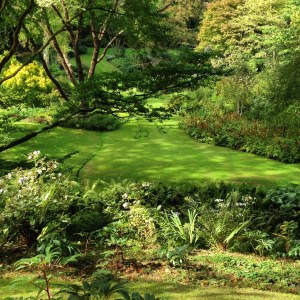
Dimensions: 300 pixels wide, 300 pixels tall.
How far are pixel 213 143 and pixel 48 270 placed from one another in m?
10.8

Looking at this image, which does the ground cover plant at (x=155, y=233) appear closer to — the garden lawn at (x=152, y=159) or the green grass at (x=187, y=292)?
the green grass at (x=187, y=292)

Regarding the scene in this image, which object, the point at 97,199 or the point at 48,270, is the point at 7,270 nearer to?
the point at 48,270

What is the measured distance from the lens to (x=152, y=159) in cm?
1201

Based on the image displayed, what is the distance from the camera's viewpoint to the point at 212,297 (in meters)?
4.02

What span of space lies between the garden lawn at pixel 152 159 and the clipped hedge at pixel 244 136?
42 centimetres

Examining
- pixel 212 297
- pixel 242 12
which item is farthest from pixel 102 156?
pixel 242 12

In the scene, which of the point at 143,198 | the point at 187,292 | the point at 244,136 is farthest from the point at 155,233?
the point at 244,136

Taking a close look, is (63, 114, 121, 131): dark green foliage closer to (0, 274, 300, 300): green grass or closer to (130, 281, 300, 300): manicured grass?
(0, 274, 300, 300): green grass

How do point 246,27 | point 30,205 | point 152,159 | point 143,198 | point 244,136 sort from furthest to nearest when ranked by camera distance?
point 246,27, point 244,136, point 152,159, point 143,198, point 30,205

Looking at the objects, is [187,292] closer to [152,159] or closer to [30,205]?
[30,205]

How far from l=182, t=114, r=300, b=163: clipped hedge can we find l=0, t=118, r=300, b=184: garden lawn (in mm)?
422

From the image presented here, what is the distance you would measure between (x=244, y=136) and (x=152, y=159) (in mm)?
4183

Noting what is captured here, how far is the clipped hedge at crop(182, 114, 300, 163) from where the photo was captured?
42.5 feet

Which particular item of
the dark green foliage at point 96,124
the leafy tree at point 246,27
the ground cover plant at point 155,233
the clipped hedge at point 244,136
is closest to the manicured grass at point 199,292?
the ground cover plant at point 155,233
